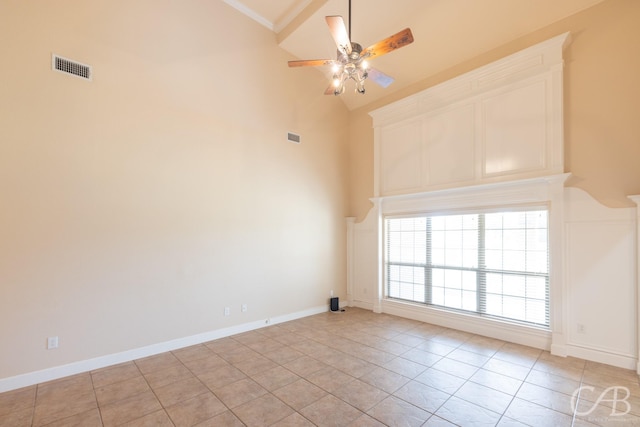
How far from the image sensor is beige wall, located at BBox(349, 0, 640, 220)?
11.2 ft

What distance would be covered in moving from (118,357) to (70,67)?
3523mm

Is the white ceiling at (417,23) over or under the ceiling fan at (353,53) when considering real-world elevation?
over

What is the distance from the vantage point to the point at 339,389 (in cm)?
296

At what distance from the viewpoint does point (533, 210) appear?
4.11m

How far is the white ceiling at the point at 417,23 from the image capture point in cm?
398

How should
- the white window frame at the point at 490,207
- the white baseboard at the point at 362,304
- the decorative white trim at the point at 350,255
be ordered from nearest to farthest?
the white window frame at the point at 490,207 → the white baseboard at the point at 362,304 → the decorative white trim at the point at 350,255

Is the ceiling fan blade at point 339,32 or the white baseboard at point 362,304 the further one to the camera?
the white baseboard at point 362,304

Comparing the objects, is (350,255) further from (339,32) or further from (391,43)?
(339,32)

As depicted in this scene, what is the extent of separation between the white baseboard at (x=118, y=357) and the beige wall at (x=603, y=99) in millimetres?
5098

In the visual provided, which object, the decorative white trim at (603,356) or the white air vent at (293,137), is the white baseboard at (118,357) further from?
the decorative white trim at (603,356)

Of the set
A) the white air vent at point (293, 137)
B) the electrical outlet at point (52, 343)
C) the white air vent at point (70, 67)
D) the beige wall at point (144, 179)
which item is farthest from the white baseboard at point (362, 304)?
the white air vent at point (70, 67)

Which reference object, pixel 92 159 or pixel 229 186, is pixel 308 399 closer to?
pixel 229 186

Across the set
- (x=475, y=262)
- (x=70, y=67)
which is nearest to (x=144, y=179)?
(x=70, y=67)

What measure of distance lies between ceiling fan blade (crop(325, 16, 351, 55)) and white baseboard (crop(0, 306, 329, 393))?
4251mm
